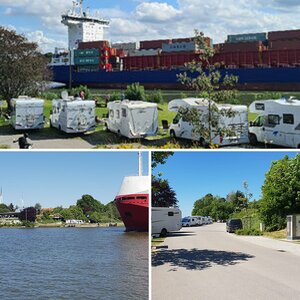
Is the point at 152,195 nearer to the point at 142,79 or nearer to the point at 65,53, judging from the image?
the point at 142,79

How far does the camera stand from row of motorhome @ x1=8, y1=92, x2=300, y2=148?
42.2ft

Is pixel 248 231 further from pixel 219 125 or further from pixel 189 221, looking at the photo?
pixel 219 125

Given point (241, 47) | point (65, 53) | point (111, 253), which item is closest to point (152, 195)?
point (111, 253)

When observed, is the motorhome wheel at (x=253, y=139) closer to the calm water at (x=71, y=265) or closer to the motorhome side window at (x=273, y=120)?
the motorhome side window at (x=273, y=120)

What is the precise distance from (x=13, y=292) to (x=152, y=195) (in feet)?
5.56

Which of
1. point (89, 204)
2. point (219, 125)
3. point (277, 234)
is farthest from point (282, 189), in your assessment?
point (219, 125)

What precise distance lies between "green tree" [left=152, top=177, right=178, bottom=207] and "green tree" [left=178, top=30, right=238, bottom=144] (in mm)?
6538

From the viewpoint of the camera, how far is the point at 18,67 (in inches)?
1095

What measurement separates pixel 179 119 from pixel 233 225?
411 inches

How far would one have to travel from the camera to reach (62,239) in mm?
5051

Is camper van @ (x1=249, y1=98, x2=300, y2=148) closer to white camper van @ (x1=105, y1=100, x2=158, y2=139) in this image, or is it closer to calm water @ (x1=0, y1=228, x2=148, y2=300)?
white camper van @ (x1=105, y1=100, x2=158, y2=139)

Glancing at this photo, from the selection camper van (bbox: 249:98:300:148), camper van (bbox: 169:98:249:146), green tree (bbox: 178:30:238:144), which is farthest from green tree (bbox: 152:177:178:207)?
camper van (bbox: 249:98:300:148)

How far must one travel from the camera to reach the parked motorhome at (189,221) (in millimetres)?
5047

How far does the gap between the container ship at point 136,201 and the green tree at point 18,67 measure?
2357 cm
